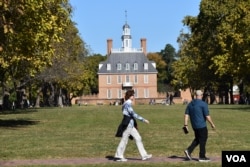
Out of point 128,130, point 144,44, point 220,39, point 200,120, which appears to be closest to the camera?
point 200,120

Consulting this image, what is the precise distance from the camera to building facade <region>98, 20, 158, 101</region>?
13538 centimetres

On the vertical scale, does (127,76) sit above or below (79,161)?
above

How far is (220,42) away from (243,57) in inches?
309

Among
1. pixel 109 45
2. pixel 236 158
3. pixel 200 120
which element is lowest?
pixel 236 158

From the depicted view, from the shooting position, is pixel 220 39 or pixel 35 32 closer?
pixel 35 32

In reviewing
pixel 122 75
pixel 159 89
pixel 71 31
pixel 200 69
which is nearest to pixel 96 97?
pixel 122 75

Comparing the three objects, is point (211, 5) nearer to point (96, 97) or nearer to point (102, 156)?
point (102, 156)

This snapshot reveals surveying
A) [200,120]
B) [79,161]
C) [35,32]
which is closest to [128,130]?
[79,161]

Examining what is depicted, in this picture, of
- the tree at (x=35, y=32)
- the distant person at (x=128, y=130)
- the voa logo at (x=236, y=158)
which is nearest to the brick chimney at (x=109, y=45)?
the tree at (x=35, y=32)

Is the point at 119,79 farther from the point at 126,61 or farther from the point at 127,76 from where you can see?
the point at 126,61

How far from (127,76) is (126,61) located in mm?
3403

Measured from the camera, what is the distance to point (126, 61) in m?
137

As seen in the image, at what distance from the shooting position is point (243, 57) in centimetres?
5403

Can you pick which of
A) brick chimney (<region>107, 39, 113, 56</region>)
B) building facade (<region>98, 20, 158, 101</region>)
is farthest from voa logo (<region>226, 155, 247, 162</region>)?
brick chimney (<region>107, 39, 113, 56</region>)
